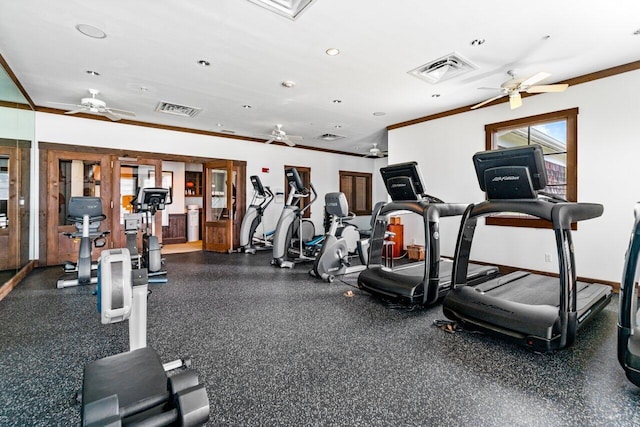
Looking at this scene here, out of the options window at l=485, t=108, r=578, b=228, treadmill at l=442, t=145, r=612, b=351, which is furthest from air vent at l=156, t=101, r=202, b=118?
window at l=485, t=108, r=578, b=228

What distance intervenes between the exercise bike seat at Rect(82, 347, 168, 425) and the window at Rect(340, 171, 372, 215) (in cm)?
910

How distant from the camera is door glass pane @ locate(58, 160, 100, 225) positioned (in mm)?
5887

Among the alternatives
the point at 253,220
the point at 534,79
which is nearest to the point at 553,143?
the point at 534,79

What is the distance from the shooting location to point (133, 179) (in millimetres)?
7039

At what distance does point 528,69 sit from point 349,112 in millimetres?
2930

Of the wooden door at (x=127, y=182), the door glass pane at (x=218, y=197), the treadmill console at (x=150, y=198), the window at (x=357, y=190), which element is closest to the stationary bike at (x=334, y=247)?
the treadmill console at (x=150, y=198)

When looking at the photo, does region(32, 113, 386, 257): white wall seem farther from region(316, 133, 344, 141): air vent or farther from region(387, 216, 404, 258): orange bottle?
region(387, 216, 404, 258): orange bottle

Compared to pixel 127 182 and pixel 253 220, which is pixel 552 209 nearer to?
pixel 253 220

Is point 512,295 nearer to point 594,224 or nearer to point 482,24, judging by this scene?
point 594,224

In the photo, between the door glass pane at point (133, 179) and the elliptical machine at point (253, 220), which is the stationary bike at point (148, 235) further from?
the elliptical machine at point (253, 220)

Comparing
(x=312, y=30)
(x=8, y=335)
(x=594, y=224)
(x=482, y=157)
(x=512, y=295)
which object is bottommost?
(x=8, y=335)

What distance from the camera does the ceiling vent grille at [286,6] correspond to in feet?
9.10

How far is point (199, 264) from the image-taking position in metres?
6.01

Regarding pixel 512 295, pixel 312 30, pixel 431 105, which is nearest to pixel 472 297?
pixel 512 295
